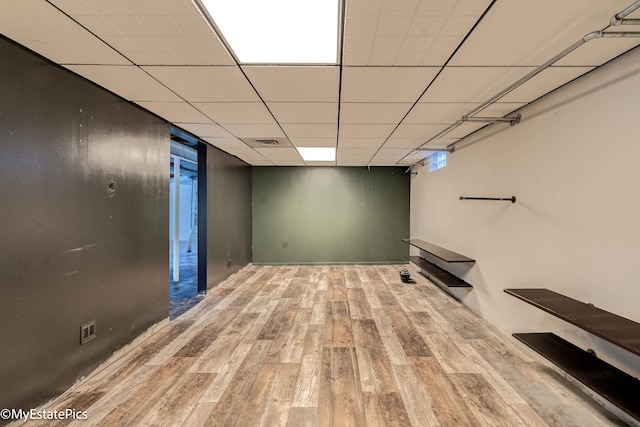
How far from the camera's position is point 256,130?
11.2ft

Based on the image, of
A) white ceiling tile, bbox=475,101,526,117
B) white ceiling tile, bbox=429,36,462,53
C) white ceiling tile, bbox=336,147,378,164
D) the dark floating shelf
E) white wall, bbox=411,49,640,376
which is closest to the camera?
white ceiling tile, bbox=429,36,462,53

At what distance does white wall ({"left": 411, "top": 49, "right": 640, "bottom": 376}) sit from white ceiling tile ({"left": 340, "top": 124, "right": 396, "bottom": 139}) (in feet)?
3.89

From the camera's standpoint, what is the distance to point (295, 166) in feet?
21.4

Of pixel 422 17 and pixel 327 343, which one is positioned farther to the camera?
pixel 327 343

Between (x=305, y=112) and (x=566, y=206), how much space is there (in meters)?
2.42

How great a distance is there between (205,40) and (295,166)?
4.95m

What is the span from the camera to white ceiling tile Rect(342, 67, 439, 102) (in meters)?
1.92

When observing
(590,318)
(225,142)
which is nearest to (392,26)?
(590,318)

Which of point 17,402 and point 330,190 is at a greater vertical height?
point 330,190

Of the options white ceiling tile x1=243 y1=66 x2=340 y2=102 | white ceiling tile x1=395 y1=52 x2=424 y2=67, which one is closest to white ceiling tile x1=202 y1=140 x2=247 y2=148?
white ceiling tile x1=243 y1=66 x2=340 y2=102

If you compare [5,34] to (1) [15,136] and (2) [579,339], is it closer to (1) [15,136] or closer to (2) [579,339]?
(1) [15,136]

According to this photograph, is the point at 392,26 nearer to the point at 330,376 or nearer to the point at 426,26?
the point at 426,26

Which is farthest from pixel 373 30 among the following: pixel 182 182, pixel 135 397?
pixel 182 182

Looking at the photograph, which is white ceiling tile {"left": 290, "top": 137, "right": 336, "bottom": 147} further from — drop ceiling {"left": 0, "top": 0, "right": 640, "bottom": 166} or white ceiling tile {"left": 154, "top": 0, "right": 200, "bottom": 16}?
white ceiling tile {"left": 154, "top": 0, "right": 200, "bottom": 16}
